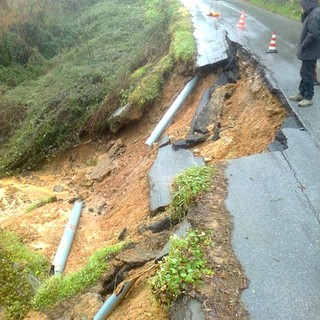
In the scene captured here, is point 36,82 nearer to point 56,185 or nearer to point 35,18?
point 35,18

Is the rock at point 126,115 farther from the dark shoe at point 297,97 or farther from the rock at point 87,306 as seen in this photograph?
the rock at point 87,306

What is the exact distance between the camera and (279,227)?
14.1 ft

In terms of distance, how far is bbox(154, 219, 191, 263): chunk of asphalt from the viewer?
4.12m

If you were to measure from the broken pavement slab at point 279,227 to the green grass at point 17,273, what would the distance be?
2.90 metres

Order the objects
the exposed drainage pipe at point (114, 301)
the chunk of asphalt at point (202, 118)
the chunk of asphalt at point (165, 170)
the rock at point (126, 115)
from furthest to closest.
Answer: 1. the rock at point (126, 115)
2. the chunk of asphalt at point (202, 118)
3. the chunk of asphalt at point (165, 170)
4. the exposed drainage pipe at point (114, 301)

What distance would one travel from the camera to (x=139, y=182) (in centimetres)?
684

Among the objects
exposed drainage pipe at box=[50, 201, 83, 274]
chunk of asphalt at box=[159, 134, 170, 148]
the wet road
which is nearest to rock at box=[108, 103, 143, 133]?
chunk of asphalt at box=[159, 134, 170, 148]

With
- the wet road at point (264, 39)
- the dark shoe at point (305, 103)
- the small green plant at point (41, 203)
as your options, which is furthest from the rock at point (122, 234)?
the dark shoe at point (305, 103)

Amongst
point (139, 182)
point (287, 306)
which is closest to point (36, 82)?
point (139, 182)

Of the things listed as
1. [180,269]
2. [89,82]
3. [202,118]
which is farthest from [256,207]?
[89,82]

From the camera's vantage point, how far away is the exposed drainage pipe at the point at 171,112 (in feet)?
26.3

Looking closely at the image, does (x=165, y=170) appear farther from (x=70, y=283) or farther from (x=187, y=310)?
(x=187, y=310)

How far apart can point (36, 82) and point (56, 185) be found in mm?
6387

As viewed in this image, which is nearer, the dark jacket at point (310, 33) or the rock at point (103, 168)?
the dark jacket at point (310, 33)
